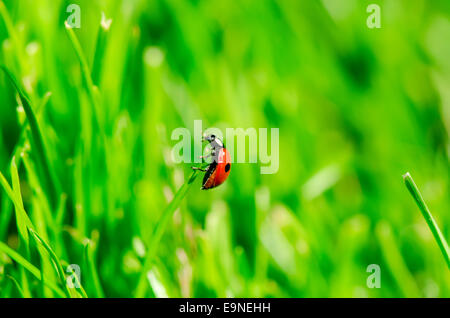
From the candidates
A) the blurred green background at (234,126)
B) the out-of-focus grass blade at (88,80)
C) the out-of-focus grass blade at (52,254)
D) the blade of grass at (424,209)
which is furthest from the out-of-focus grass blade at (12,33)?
the blade of grass at (424,209)

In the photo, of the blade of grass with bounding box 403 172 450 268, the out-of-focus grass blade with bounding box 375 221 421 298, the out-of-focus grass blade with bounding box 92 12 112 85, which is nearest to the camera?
the blade of grass with bounding box 403 172 450 268

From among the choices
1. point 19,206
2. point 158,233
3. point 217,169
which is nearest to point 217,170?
point 217,169

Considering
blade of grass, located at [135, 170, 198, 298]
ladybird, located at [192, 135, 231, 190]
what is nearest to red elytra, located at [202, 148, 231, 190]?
ladybird, located at [192, 135, 231, 190]

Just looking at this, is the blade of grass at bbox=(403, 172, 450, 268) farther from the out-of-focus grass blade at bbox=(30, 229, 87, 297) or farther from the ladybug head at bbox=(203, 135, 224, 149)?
the out-of-focus grass blade at bbox=(30, 229, 87, 297)

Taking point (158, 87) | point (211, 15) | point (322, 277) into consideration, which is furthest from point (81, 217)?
point (211, 15)

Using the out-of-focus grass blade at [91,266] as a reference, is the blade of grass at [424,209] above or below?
above

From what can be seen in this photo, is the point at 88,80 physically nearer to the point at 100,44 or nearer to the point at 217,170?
the point at 100,44

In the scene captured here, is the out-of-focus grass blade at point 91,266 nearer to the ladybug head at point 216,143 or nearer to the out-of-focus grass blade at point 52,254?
the out-of-focus grass blade at point 52,254

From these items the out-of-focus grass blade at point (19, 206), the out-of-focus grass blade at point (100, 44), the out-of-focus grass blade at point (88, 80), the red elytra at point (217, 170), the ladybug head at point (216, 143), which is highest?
the out-of-focus grass blade at point (100, 44)

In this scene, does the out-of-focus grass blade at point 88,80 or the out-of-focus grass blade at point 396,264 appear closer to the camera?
the out-of-focus grass blade at point 88,80
